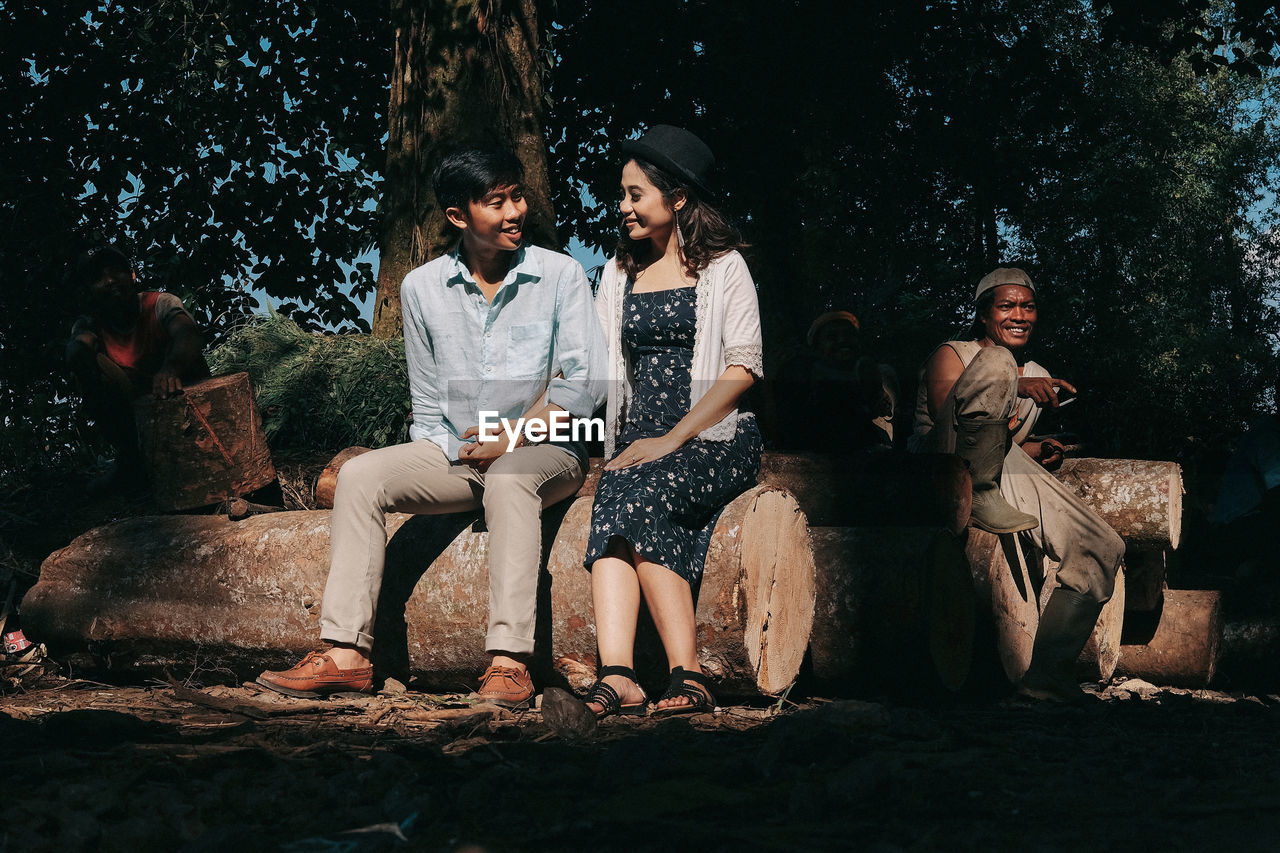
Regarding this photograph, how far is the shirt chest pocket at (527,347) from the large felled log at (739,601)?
545mm

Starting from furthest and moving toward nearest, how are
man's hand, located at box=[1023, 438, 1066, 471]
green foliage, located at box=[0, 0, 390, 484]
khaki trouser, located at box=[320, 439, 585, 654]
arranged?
1. green foliage, located at box=[0, 0, 390, 484]
2. man's hand, located at box=[1023, 438, 1066, 471]
3. khaki trouser, located at box=[320, 439, 585, 654]

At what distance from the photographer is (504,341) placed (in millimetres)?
4559

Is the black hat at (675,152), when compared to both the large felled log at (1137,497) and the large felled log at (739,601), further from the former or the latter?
the large felled log at (1137,497)

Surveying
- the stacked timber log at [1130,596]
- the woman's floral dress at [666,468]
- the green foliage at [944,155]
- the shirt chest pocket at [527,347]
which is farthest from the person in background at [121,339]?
the green foliage at [944,155]

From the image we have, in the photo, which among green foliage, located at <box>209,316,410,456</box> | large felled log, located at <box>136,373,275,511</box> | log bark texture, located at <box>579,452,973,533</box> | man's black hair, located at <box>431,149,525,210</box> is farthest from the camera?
green foliage, located at <box>209,316,410,456</box>

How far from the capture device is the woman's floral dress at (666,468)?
3971mm

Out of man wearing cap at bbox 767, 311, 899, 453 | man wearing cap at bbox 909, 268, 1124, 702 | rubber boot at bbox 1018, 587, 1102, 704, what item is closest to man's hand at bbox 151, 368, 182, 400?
man wearing cap at bbox 767, 311, 899, 453

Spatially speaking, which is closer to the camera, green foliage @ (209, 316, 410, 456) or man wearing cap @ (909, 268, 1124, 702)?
man wearing cap @ (909, 268, 1124, 702)

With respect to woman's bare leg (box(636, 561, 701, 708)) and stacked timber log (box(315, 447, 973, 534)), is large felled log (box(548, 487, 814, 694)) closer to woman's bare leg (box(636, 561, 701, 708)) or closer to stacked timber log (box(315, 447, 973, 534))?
woman's bare leg (box(636, 561, 701, 708))

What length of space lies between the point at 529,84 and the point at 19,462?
15.3 feet

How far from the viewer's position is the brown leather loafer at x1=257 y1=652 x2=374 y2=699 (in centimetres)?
414

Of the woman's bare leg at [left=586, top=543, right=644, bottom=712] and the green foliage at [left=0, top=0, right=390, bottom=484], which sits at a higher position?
the green foliage at [left=0, top=0, right=390, bottom=484]

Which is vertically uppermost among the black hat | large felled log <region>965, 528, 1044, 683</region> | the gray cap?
the black hat

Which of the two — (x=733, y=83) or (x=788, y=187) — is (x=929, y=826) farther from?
(x=788, y=187)
